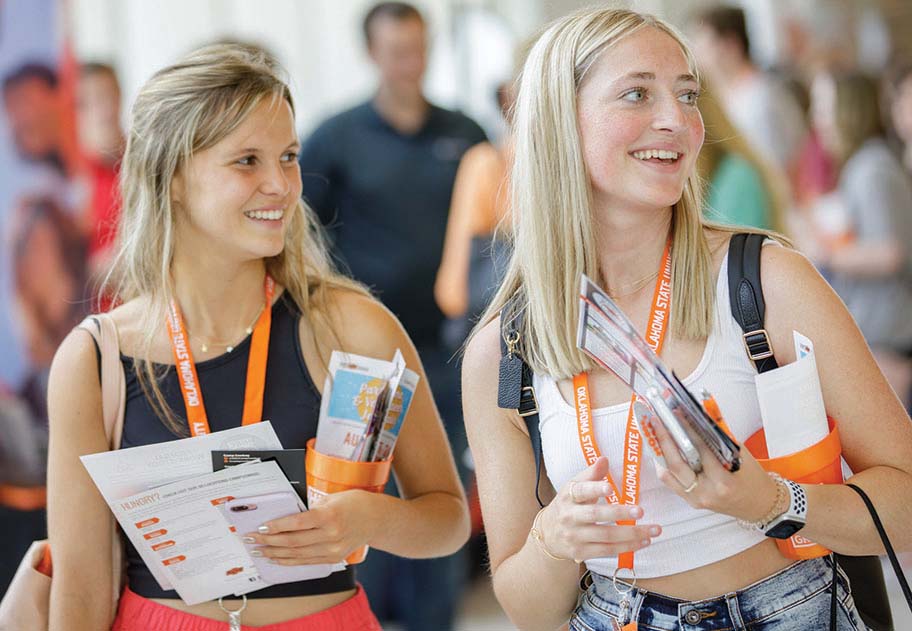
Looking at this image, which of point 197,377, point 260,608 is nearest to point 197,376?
point 197,377

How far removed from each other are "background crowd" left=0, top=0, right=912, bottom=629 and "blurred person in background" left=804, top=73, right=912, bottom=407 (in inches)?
0.4

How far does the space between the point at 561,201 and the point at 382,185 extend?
2.56 metres

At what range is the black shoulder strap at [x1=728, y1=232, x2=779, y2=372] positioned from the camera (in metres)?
1.96

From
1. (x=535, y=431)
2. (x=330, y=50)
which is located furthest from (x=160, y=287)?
(x=330, y=50)

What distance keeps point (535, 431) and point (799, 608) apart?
540 mm

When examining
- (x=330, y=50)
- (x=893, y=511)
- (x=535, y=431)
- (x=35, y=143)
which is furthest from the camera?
(x=330, y=50)

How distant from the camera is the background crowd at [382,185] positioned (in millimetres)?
4516

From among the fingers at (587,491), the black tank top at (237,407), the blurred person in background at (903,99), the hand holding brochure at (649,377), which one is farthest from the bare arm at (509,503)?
the blurred person in background at (903,99)

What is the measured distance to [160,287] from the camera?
8.18ft

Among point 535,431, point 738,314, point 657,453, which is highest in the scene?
point 738,314

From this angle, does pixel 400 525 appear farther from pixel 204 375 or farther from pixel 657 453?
pixel 657 453

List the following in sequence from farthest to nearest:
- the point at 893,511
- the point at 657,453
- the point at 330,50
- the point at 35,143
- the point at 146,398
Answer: the point at 330,50
the point at 35,143
the point at 146,398
the point at 893,511
the point at 657,453

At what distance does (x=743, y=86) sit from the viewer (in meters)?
6.41

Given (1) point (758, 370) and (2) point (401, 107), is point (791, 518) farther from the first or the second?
(2) point (401, 107)
